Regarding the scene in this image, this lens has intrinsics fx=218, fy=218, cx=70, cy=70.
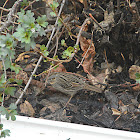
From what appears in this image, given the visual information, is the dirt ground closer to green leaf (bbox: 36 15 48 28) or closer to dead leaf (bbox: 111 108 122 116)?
dead leaf (bbox: 111 108 122 116)

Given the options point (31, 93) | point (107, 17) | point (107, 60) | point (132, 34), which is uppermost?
point (107, 17)

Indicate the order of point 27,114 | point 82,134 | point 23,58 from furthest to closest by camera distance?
1. point 23,58
2. point 27,114
3. point 82,134

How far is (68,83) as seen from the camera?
1428mm

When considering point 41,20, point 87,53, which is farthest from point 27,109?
point 41,20

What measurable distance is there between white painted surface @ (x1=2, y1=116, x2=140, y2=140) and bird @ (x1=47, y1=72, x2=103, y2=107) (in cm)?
29

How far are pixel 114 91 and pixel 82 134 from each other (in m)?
0.42

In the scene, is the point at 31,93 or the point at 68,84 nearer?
the point at 68,84

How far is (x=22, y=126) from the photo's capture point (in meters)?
1.24

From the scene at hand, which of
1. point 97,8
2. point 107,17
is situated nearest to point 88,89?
point 107,17

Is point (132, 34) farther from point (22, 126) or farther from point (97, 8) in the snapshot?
point (22, 126)

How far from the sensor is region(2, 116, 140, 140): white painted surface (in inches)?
44.7

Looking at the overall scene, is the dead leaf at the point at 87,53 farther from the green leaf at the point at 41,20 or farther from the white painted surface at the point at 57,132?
the green leaf at the point at 41,20

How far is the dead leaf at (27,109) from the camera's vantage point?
4.62 feet

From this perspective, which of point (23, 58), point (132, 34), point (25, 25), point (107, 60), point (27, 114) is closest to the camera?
point (25, 25)
